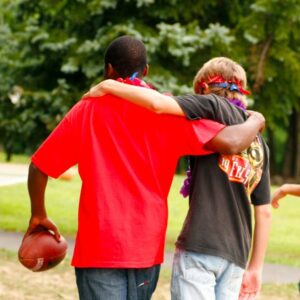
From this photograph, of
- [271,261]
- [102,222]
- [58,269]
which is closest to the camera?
[102,222]

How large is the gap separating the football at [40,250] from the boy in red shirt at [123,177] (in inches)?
15.2

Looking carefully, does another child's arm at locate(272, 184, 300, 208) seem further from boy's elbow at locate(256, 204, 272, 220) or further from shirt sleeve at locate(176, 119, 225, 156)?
shirt sleeve at locate(176, 119, 225, 156)

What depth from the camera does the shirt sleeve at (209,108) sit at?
3.43m

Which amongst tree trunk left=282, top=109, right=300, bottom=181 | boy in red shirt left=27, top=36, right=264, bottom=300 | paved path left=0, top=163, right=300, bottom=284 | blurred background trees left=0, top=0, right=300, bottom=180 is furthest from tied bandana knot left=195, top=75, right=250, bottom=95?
tree trunk left=282, top=109, right=300, bottom=181

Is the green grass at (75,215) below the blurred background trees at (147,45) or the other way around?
below

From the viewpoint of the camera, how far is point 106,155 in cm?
343

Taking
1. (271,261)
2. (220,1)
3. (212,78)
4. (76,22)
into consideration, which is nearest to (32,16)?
(76,22)

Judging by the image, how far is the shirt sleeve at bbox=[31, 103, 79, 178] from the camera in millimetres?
3465

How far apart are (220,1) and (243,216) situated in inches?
420

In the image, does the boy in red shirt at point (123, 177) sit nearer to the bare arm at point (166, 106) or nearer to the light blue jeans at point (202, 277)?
the bare arm at point (166, 106)

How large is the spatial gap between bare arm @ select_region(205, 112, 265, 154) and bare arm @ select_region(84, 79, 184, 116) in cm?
18

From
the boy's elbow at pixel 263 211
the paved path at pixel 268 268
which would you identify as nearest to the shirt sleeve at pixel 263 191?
the boy's elbow at pixel 263 211

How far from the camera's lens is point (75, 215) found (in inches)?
536

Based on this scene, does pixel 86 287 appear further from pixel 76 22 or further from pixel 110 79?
pixel 76 22
